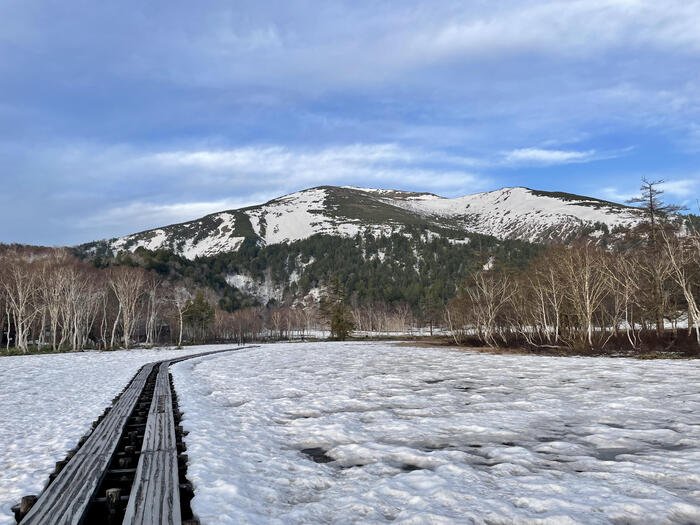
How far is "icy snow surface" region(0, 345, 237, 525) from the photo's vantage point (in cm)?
646

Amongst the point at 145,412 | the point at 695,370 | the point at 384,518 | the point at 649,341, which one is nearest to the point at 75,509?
the point at 384,518

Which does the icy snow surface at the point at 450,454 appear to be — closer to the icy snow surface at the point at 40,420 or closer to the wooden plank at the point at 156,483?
the wooden plank at the point at 156,483

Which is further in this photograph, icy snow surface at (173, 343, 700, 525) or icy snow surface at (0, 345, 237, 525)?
icy snow surface at (0, 345, 237, 525)

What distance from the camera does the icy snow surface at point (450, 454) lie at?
5352 millimetres

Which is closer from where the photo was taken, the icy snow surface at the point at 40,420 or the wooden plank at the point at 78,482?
the wooden plank at the point at 78,482

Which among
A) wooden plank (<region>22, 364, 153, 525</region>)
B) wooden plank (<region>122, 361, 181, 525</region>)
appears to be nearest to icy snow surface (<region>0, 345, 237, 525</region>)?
wooden plank (<region>22, 364, 153, 525</region>)

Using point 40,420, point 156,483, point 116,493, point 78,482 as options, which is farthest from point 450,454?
point 40,420

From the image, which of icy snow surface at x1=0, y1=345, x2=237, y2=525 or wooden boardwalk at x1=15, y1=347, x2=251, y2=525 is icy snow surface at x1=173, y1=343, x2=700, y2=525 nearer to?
wooden boardwalk at x1=15, y1=347, x2=251, y2=525

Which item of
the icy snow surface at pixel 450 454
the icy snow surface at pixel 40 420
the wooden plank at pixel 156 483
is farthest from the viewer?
the icy snow surface at pixel 40 420

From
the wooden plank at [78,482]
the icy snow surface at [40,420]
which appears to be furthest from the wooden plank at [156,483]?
the icy snow surface at [40,420]

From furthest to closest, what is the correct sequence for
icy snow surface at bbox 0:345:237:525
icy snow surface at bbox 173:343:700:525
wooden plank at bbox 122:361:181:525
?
1. icy snow surface at bbox 0:345:237:525
2. icy snow surface at bbox 173:343:700:525
3. wooden plank at bbox 122:361:181:525

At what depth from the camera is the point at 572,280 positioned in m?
36.5

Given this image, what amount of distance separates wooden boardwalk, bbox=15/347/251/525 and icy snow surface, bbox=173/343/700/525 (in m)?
0.43

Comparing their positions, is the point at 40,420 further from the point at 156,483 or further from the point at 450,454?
the point at 450,454
